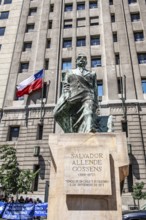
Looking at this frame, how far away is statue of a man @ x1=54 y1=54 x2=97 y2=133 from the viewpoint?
6.44 meters

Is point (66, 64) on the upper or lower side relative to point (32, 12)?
lower

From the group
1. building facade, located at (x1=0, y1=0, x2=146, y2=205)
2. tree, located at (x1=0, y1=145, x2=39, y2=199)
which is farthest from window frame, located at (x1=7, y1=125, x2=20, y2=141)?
tree, located at (x1=0, y1=145, x2=39, y2=199)

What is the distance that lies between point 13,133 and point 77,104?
19.2m

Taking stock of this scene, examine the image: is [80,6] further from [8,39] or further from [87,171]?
[87,171]

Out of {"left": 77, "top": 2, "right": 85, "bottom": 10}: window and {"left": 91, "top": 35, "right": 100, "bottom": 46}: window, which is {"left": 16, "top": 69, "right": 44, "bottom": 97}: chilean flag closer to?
{"left": 91, "top": 35, "right": 100, "bottom": 46}: window

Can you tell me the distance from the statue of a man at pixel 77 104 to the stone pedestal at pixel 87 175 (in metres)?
0.72

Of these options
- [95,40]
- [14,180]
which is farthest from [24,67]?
[14,180]

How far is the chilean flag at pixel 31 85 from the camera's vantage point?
2416 centimetres

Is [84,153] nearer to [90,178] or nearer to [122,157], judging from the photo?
[90,178]

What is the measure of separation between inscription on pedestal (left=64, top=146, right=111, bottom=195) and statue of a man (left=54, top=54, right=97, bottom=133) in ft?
2.91

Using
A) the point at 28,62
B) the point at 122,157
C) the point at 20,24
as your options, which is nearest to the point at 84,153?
the point at 122,157

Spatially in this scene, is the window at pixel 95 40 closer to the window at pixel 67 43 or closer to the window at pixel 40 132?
the window at pixel 67 43

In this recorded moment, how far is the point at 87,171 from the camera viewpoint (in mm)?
5195

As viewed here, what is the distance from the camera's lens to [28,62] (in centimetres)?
2867
